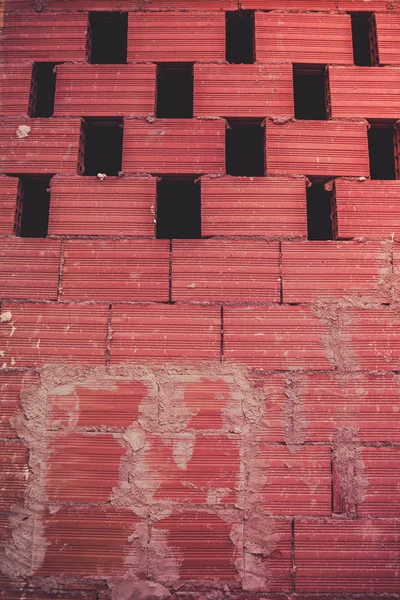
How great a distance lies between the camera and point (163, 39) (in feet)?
7.58

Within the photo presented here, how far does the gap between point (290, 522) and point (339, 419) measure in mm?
485

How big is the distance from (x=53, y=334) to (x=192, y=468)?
0.86 m

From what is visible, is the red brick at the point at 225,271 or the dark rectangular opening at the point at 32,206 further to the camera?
the dark rectangular opening at the point at 32,206

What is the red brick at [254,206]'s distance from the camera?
215 centimetres

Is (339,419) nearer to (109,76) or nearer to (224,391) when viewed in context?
(224,391)

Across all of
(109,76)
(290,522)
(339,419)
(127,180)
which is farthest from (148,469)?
(109,76)

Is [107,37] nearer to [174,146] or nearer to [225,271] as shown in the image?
[174,146]

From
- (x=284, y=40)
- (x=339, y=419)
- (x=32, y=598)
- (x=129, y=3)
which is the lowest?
(x=32, y=598)

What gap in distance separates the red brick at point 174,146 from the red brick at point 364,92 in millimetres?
598

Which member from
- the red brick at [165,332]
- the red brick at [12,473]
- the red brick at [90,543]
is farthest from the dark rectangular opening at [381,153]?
the red brick at [12,473]

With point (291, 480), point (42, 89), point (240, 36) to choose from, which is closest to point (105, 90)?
point (42, 89)

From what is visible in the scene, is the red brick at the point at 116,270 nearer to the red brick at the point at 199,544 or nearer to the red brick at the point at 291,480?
the red brick at the point at 291,480

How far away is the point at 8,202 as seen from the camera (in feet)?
7.20

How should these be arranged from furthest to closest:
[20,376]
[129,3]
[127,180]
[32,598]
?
1. [129,3]
2. [127,180]
3. [20,376]
4. [32,598]
